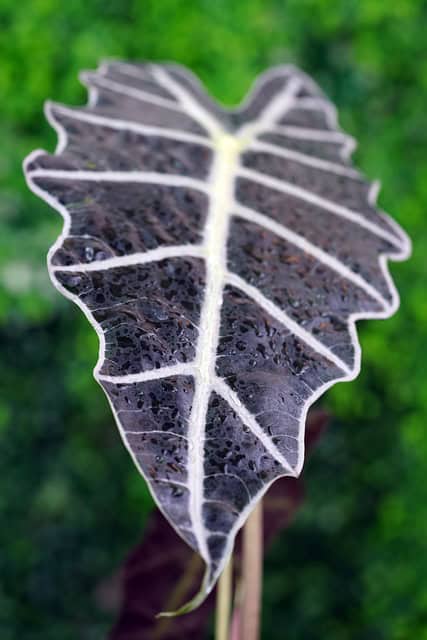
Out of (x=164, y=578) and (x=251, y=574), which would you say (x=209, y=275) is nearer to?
(x=251, y=574)

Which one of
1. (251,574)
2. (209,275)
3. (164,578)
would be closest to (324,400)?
(164,578)

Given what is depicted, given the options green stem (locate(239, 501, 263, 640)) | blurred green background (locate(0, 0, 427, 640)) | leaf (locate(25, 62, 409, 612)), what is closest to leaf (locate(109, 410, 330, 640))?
green stem (locate(239, 501, 263, 640))

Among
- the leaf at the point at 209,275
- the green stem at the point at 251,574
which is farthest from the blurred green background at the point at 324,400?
the green stem at the point at 251,574

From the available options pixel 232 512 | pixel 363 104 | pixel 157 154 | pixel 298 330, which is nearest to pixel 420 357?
pixel 363 104

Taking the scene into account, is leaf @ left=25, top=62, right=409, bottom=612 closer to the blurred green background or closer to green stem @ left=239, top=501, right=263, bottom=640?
green stem @ left=239, top=501, right=263, bottom=640

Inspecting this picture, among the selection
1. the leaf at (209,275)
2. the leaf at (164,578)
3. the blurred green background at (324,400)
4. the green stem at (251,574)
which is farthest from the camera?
the blurred green background at (324,400)

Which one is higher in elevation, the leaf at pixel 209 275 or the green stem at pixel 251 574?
the leaf at pixel 209 275

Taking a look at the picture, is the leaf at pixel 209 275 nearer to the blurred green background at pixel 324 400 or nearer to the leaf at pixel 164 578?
the leaf at pixel 164 578
